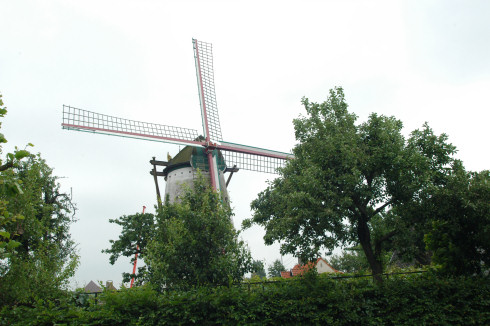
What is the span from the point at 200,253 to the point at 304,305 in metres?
3.95

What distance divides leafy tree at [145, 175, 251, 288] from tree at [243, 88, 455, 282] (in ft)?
7.37

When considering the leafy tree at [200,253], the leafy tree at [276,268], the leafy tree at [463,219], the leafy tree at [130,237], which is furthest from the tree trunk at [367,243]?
the leafy tree at [276,268]

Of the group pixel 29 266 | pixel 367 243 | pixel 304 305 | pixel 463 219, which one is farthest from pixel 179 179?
pixel 463 219

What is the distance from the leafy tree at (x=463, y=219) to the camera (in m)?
10.6

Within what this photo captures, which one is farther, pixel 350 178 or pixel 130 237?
pixel 130 237

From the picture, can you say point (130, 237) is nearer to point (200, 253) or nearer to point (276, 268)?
point (200, 253)

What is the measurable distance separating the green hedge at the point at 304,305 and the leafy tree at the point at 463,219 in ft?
5.86

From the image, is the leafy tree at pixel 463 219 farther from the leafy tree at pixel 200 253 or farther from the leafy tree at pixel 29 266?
the leafy tree at pixel 29 266

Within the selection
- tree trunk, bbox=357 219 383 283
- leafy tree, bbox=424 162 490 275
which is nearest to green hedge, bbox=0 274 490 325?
leafy tree, bbox=424 162 490 275

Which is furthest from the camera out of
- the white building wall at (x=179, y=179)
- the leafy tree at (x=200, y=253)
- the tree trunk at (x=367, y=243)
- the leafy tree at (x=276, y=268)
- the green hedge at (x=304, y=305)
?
the leafy tree at (x=276, y=268)

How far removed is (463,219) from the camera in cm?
1124

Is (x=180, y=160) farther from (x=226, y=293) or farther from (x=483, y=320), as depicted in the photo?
(x=483, y=320)

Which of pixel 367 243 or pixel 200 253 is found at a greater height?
pixel 200 253

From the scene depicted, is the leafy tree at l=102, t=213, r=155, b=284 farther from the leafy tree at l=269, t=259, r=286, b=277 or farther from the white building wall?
the leafy tree at l=269, t=259, r=286, b=277
